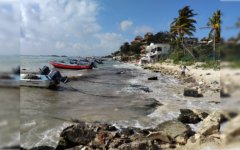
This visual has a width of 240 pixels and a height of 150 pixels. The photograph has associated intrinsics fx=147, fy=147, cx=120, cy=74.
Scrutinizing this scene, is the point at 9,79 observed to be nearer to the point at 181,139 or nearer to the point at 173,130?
the point at 181,139

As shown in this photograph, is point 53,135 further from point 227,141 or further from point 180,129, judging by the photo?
point 227,141

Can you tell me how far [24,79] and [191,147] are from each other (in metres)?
13.5

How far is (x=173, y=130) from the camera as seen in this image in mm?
5094

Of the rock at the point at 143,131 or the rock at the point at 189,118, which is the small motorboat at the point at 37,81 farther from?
the rock at the point at 189,118

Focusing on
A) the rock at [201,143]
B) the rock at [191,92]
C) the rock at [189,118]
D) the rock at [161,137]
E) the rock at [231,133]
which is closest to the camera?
the rock at [231,133]

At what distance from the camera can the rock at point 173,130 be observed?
4777 mm

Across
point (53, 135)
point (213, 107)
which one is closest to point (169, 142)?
point (53, 135)

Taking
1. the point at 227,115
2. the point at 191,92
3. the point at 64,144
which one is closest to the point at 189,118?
the point at 191,92

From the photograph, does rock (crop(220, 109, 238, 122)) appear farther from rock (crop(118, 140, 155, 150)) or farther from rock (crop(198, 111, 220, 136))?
rock (crop(198, 111, 220, 136))

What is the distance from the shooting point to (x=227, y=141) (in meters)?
1.25

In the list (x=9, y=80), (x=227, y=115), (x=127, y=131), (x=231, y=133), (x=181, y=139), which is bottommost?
(x=127, y=131)

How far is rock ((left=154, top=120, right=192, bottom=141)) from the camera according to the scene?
478cm

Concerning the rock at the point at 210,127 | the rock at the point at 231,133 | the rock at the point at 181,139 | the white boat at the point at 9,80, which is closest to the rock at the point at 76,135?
the rock at the point at 181,139

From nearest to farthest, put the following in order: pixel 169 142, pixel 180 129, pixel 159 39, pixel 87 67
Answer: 1. pixel 169 142
2. pixel 180 129
3. pixel 87 67
4. pixel 159 39
